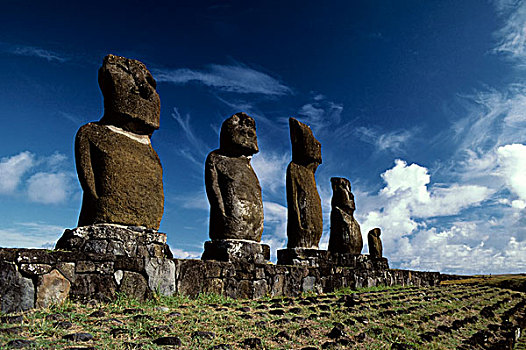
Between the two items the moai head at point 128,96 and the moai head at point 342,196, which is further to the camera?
the moai head at point 342,196

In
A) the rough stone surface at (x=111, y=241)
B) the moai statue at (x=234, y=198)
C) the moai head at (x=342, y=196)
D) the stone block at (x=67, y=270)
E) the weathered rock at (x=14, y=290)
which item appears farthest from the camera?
the moai head at (x=342, y=196)

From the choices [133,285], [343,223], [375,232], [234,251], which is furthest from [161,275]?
[375,232]

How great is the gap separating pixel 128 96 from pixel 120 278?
3.06 meters

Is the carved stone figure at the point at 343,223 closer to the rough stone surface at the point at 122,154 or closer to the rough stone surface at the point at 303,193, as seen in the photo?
the rough stone surface at the point at 303,193

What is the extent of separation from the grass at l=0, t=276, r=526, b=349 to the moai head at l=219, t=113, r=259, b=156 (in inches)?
137

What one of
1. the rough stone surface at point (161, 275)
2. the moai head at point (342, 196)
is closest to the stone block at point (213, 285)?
the rough stone surface at point (161, 275)

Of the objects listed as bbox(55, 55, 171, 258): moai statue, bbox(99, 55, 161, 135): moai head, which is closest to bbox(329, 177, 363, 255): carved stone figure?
bbox(55, 55, 171, 258): moai statue

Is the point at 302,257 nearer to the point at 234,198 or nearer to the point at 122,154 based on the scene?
the point at 234,198

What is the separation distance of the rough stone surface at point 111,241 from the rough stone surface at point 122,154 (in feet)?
0.69

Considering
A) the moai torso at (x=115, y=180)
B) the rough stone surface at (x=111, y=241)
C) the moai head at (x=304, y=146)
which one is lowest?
the rough stone surface at (x=111, y=241)

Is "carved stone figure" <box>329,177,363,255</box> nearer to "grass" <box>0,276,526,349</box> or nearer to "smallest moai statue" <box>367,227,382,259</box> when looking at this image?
"smallest moai statue" <box>367,227,382,259</box>

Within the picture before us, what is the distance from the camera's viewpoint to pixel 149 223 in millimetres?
6469

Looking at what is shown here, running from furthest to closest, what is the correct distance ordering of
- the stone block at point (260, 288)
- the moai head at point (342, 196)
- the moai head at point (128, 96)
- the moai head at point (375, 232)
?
the moai head at point (375, 232), the moai head at point (342, 196), the stone block at point (260, 288), the moai head at point (128, 96)

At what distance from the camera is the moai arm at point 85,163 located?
242 inches
